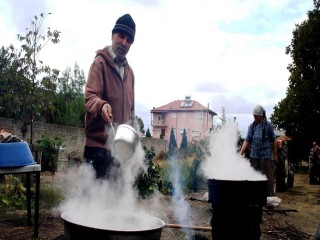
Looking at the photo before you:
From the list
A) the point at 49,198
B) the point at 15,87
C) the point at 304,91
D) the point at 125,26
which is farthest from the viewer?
the point at 304,91

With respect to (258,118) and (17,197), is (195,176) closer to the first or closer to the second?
(258,118)

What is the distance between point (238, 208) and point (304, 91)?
67.1 ft

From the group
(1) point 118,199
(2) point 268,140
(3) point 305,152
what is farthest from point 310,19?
(1) point 118,199

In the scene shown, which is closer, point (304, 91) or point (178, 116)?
point (304, 91)

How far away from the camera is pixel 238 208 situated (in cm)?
343

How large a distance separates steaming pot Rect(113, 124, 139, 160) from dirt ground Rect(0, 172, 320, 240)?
3.12 ft

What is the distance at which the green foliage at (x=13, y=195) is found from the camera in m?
5.74

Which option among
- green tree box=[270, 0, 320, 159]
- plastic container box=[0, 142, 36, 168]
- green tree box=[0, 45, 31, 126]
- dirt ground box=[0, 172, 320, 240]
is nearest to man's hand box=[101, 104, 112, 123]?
dirt ground box=[0, 172, 320, 240]

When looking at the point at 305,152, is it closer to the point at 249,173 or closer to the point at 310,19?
the point at 310,19

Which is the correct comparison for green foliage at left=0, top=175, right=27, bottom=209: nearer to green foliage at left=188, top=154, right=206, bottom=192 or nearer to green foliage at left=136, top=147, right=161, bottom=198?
green foliage at left=136, top=147, right=161, bottom=198

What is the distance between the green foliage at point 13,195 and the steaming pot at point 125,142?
3.98m

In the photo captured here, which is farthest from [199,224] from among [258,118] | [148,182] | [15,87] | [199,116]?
[199,116]

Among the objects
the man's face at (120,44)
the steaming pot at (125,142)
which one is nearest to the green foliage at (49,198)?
the man's face at (120,44)

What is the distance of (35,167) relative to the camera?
11.6ft
